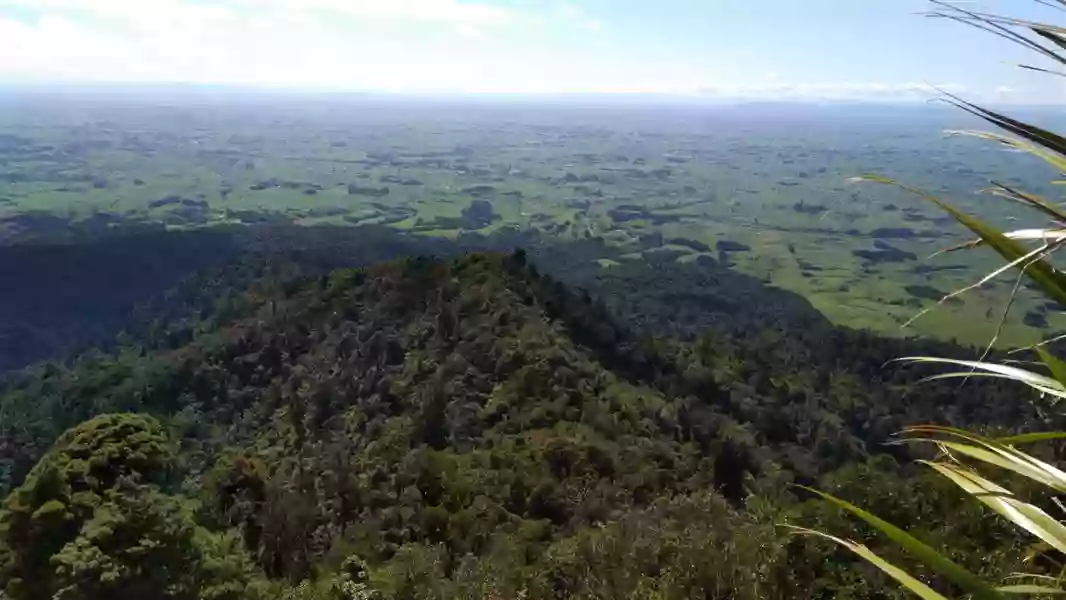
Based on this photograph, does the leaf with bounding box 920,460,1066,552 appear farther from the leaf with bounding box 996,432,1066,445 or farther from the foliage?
the foliage

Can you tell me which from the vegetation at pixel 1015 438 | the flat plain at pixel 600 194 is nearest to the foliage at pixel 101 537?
the vegetation at pixel 1015 438

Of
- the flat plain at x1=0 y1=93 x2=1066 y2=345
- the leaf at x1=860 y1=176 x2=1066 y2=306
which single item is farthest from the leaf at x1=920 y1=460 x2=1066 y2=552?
the flat plain at x1=0 y1=93 x2=1066 y2=345

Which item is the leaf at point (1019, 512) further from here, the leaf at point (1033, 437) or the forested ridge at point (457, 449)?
the forested ridge at point (457, 449)

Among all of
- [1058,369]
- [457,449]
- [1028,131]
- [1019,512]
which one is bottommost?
[457,449]

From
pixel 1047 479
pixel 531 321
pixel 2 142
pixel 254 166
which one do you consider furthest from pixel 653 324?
pixel 2 142

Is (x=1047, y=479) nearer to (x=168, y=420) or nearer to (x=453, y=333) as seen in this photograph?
(x=453, y=333)

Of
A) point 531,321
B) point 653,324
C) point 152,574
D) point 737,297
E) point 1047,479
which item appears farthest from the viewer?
point 737,297

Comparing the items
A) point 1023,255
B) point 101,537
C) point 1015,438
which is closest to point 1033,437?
point 1015,438

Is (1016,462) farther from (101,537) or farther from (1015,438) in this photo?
(101,537)
